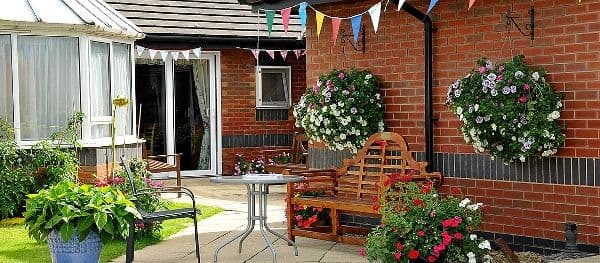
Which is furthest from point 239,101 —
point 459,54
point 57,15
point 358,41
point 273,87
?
point 459,54

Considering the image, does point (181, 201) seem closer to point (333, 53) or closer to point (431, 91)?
point (333, 53)

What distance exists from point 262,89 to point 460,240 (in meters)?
11.7

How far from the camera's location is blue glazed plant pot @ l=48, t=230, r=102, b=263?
8016 mm

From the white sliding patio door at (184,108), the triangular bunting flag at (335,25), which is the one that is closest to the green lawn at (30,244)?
the triangular bunting flag at (335,25)

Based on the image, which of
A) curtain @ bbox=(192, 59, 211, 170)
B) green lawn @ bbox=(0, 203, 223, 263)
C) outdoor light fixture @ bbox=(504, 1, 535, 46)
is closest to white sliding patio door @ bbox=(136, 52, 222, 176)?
curtain @ bbox=(192, 59, 211, 170)

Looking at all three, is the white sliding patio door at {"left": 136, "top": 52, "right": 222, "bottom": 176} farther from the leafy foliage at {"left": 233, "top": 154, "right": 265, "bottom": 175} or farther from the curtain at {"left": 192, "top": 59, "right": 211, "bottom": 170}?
the leafy foliage at {"left": 233, "top": 154, "right": 265, "bottom": 175}

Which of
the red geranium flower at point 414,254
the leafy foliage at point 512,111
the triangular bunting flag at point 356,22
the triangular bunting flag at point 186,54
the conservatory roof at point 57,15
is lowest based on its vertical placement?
the red geranium flower at point 414,254

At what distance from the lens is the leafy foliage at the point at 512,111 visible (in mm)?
8969

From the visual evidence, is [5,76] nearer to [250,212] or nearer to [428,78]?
[250,212]

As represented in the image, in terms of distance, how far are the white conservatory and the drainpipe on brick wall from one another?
4942 millimetres

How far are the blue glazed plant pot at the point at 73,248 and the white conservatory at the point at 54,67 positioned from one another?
5574 millimetres

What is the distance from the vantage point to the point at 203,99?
19.7 metres

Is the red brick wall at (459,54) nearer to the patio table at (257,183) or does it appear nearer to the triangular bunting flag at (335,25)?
the triangular bunting flag at (335,25)

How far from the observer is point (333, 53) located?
11672 millimetres
